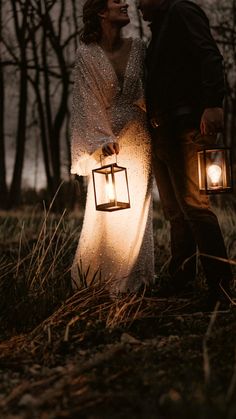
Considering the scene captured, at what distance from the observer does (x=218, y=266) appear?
3.35 m

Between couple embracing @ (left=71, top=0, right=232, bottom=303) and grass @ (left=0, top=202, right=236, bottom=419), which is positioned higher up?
couple embracing @ (left=71, top=0, right=232, bottom=303)

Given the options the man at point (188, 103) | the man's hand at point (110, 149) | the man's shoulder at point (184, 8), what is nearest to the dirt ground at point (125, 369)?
the man at point (188, 103)

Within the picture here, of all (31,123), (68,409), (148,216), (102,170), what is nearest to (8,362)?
(68,409)

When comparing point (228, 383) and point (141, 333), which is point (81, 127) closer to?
point (141, 333)

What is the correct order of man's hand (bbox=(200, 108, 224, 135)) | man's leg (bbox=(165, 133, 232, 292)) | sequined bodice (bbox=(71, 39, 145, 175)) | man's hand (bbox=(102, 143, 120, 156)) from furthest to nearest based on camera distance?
sequined bodice (bbox=(71, 39, 145, 175))
man's hand (bbox=(102, 143, 120, 156))
man's leg (bbox=(165, 133, 232, 292))
man's hand (bbox=(200, 108, 224, 135))

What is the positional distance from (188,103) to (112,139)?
0.53 m

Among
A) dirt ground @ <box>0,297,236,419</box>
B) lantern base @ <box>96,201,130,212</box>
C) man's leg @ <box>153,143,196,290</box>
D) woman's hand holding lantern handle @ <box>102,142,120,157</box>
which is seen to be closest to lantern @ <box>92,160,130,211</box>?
lantern base @ <box>96,201,130,212</box>

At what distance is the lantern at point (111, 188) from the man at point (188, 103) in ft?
0.99

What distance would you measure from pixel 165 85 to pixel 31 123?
1399 cm

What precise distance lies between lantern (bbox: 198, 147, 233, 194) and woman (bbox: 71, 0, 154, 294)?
0.59 meters

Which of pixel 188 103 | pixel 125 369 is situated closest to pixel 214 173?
pixel 188 103

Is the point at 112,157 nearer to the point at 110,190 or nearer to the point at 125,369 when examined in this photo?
the point at 110,190

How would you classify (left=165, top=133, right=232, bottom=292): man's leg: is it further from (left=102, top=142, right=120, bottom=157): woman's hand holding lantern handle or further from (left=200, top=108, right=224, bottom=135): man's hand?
(left=102, top=142, right=120, bottom=157): woman's hand holding lantern handle

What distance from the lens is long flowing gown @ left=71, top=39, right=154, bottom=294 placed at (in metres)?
3.66
